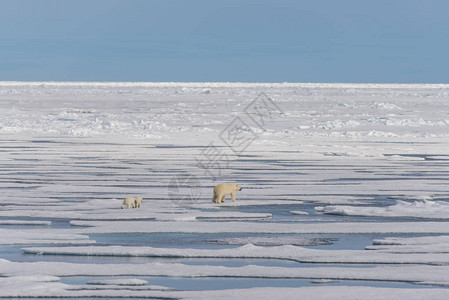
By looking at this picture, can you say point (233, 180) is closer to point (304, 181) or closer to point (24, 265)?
point (304, 181)

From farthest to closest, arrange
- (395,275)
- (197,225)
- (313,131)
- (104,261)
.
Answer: (313,131), (197,225), (104,261), (395,275)

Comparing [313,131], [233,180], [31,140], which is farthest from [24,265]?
[313,131]

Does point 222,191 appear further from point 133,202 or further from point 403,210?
point 403,210

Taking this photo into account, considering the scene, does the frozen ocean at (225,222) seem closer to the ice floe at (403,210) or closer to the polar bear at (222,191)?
the ice floe at (403,210)

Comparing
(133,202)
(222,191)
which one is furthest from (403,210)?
(133,202)

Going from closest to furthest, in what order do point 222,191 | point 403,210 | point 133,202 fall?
point 403,210 → point 133,202 → point 222,191

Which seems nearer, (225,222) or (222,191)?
(225,222)

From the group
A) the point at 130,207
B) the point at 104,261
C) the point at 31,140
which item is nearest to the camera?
the point at 104,261

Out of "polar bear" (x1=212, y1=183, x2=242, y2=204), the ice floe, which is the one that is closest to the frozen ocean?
the ice floe

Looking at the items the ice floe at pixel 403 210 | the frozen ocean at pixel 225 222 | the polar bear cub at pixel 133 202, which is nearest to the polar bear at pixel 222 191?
the frozen ocean at pixel 225 222

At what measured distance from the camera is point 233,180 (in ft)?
41.1

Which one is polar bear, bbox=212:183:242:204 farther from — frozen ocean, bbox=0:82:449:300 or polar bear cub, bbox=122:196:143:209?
polar bear cub, bbox=122:196:143:209

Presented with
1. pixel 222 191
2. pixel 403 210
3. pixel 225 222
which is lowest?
pixel 225 222

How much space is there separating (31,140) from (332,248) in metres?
14.6
